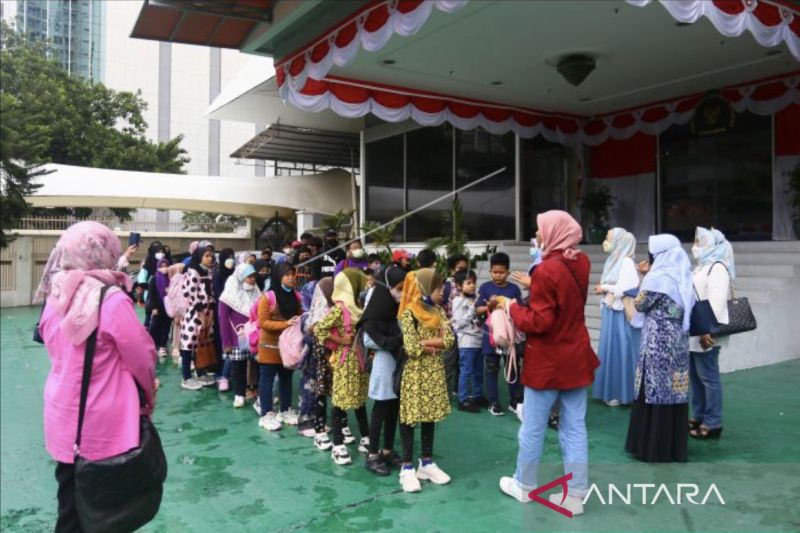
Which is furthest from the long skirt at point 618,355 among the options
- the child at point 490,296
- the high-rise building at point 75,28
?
the high-rise building at point 75,28

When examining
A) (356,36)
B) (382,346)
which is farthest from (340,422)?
(356,36)

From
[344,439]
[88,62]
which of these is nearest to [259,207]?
[344,439]

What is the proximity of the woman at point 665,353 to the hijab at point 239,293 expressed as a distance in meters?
3.40

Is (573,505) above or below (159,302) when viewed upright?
below

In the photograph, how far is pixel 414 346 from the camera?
369 centimetres

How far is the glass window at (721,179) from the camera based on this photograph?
1005cm

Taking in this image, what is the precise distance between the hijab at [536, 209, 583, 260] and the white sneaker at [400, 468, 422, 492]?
1600mm

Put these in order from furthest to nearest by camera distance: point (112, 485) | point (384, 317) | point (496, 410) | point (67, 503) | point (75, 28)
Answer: point (75, 28) < point (496, 410) < point (384, 317) < point (67, 503) < point (112, 485)

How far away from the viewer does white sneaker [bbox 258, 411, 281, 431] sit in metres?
4.85

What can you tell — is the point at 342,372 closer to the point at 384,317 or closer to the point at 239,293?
the point at 384,317

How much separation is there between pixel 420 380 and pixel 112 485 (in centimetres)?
198

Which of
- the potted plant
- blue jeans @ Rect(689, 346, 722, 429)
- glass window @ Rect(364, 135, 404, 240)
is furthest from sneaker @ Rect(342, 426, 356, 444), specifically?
glass window @ Rect(364, 135, 404, 240)

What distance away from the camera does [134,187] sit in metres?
15.6

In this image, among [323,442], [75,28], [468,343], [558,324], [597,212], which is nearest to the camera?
[558,324]
